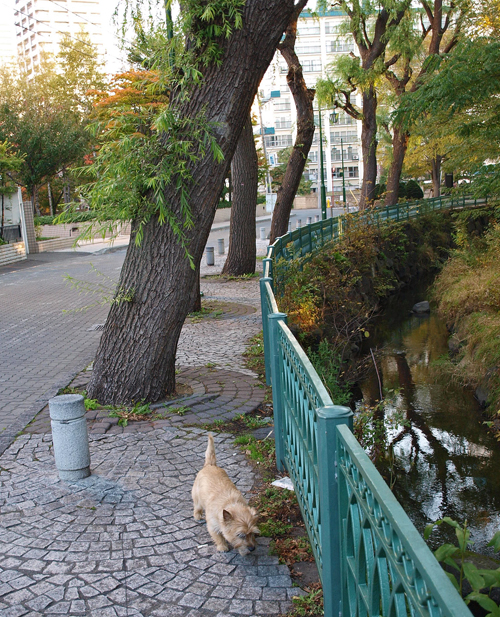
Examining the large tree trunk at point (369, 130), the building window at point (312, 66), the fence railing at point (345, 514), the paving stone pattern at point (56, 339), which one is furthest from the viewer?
the building window at point (312, 66)

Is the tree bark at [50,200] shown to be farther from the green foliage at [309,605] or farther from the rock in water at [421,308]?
the green foliage at [309,605]

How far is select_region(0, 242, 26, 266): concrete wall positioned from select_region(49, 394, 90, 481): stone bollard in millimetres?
21884

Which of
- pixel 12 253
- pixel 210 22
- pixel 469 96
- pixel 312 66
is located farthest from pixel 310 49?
pixel 210 22

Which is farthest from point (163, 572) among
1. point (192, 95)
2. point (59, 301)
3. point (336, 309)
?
A: point (59, 301)

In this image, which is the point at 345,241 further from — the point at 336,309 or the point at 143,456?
the point at 143,456

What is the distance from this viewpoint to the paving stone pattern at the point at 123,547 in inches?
141

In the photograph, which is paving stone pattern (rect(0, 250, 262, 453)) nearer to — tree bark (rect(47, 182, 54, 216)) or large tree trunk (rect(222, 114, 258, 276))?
large tree trunk (rect(222, 114, 258, 276))

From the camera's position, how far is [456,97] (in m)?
11.1

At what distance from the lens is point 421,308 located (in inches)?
695

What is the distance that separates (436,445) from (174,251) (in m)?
4.45

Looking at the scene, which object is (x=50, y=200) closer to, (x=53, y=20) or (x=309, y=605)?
(x=309, y=605)

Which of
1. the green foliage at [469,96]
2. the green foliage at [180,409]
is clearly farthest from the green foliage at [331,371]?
the green foliage at [469,96]

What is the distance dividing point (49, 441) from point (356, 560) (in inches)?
176

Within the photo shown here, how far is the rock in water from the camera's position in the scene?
17.5 meters
